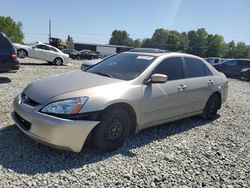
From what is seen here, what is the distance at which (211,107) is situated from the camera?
19.6ft

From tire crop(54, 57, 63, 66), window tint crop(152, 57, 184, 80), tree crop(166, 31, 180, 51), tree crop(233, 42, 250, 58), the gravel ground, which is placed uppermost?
tree crop(166, 31, 180, 51)

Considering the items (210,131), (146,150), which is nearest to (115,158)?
(146,150)

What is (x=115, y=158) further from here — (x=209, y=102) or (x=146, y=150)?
(x=209, y=102)

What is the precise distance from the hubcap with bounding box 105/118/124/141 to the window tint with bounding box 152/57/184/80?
3.84 ft

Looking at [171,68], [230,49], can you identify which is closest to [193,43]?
[230,49]

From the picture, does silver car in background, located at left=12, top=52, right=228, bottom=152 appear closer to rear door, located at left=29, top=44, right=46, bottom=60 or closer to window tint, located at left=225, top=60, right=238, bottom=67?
rear door, located at left=29, top=44, right=46, bottom=60

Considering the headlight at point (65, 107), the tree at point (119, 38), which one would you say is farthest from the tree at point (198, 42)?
the headlight at point (65, 107)

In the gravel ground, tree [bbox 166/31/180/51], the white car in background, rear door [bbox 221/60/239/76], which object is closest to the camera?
the gravel ground

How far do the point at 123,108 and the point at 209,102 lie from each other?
2781 millimetres

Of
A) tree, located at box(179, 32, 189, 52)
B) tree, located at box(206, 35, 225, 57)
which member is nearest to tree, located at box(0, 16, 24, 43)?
tree, located at box(179, 32, 189, 52)

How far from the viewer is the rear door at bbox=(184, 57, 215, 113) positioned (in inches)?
202

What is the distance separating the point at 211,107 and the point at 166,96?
1986 mm

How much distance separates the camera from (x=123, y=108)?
389 centimetres

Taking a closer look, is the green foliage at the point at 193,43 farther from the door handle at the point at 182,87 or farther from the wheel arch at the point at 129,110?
the wheel arch at the point at 129,110
